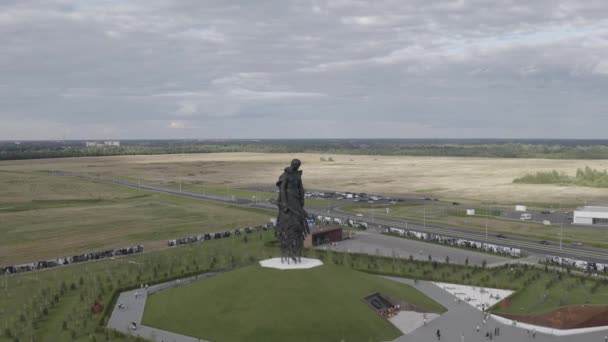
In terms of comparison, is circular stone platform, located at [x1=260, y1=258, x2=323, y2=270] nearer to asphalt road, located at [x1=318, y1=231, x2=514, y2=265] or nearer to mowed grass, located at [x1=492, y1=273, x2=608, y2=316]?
mowed grass, located at [x1=492, y1=273, x2=608, y2=316]

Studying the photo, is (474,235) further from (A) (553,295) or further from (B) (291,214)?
(B) (291,214)

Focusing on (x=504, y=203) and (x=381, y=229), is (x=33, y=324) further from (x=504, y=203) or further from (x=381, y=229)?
(x=504, y=203)

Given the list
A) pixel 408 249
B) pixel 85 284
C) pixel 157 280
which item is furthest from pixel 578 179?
pixel 85 284

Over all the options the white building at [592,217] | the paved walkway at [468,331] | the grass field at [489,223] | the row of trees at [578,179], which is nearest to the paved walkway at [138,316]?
the paved walkway at [468,331]

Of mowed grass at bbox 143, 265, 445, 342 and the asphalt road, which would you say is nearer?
mowed grass at bbox 143, 265, 445, 342

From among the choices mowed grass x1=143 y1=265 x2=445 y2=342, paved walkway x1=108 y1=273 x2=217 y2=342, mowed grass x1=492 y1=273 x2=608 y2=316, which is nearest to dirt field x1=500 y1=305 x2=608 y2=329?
mowed grass x1=492 y1=273 x2=608 y2=316

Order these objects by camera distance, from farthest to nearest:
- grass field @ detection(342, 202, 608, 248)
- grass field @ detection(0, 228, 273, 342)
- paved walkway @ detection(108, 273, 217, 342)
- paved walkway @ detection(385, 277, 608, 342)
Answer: grass field @ detection(342, 202, 608, 248)
grass field @ detection(0, 228, 273, 342)
paved walkway @ detection(108, 273, 217, 342)
paved walkway @ detection(385, 277, 608, 342)
